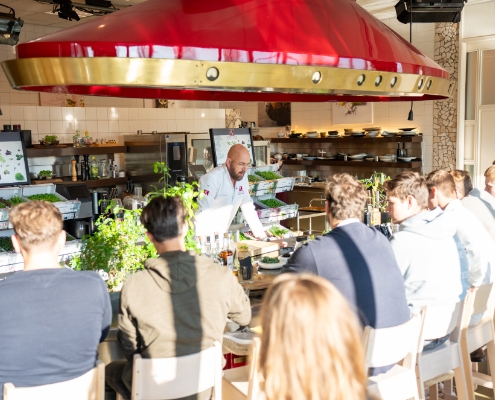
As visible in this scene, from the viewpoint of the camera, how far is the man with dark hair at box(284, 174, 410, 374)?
8.80 ft

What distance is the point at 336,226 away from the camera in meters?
2.89

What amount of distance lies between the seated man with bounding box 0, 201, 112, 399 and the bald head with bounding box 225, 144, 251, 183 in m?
2.99

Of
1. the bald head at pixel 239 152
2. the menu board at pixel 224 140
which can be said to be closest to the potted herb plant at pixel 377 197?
the bald head at pixel 239 152

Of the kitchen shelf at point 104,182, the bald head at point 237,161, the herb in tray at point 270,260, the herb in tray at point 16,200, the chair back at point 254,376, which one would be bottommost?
the chair back at point 254,376

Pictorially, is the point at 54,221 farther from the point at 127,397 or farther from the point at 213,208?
the point at 213,208

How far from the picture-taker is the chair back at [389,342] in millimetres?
2574

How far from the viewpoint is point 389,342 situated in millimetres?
2637

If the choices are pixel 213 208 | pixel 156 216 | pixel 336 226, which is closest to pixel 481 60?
pixel 213 208

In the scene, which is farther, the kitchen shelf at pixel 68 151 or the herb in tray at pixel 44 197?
the kitchen shelf at pixel 68 151

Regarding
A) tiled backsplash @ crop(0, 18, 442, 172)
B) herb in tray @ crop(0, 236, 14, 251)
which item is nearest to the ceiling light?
tiled backsplash @ crop(0, 18, 442, 172)

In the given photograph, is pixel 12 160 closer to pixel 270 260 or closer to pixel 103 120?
pixel 270 260

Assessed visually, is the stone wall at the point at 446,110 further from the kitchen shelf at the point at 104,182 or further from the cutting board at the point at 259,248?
the cutting board at the point at 259,248

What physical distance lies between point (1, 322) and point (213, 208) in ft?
9.76

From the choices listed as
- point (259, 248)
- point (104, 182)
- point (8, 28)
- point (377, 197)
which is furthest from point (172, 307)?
point (104, 182)
